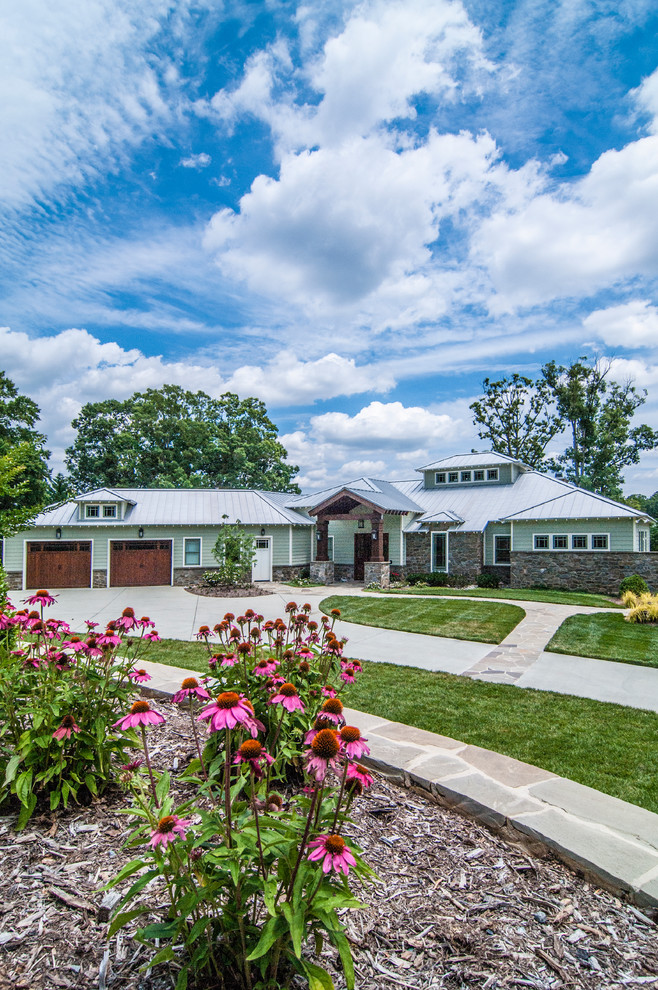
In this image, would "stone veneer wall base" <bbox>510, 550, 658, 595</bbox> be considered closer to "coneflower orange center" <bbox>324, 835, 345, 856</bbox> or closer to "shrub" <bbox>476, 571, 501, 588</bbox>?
"shrub" <bbox>476, 571, 501, 588</bbox>

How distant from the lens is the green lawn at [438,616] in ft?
31.0

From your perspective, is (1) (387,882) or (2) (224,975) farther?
(1) (387,882)

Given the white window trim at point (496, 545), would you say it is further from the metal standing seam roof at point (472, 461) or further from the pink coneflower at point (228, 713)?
the pink coneflower at point (228, 713)

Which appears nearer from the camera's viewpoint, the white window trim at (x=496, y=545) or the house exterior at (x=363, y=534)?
the house exterior at (x=363, y=534)

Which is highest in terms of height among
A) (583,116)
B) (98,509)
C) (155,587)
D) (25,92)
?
(583,116)

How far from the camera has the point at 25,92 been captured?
19.1 feet

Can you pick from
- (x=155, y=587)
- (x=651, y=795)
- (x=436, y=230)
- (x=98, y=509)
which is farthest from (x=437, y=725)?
(x=98, y=509)

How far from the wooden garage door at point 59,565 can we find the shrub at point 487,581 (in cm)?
1464

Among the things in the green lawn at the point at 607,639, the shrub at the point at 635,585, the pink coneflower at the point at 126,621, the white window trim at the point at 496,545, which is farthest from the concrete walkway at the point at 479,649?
the white window trim at the point at 496,545

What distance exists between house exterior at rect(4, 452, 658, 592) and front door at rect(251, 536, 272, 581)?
0.14 ft

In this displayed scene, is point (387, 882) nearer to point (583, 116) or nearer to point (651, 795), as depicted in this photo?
point (651, 795)

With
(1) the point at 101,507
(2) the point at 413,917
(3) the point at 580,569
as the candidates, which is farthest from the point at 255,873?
(1) the point at 101,507

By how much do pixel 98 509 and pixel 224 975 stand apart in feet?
64.0

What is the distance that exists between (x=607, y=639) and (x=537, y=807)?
730 cm
